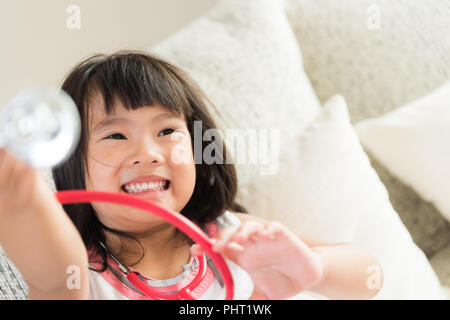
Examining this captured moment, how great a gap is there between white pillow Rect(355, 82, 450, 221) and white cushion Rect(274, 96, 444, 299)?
12cm

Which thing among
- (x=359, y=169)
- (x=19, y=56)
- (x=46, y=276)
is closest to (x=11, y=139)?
(x=46, y=276)

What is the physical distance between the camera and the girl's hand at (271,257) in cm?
50

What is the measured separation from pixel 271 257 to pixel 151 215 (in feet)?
0.66

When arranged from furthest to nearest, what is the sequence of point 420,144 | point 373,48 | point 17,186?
point 373,48
point 420,144
point 17,186

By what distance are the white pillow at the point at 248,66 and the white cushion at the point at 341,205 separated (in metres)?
0.08

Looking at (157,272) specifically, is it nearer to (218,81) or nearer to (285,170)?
(285,170)

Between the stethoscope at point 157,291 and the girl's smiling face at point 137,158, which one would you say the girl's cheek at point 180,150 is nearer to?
the girl's smiling face at point 137,158

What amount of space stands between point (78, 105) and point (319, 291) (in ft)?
1.32

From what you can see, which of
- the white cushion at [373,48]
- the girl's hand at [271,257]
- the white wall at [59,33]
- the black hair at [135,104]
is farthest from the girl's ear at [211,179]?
the white wall at [59,33]

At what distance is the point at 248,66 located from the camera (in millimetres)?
981

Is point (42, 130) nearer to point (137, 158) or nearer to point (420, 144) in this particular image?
point (137, 158)

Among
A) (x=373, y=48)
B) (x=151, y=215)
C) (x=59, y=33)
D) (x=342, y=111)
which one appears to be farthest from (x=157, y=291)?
(x=59, y=33)

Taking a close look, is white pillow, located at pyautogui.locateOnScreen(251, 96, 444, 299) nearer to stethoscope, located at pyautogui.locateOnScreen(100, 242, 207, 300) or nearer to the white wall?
stethoscope, located at pyautogui.locateOnScreen(100, 242, 207, 300)

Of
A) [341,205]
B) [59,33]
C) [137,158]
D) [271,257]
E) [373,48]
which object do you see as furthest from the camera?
[59,33]
